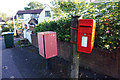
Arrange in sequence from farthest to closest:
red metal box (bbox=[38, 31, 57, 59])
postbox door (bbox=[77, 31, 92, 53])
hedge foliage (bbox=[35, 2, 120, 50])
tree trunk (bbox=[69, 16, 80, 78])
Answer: red metal box (bbox=[38, 31, 57, 59]) < hedge foliage (bbox=[35, 2, 120, 50]) < postbox door (bbox=[77, 31, 92, 53]) < tree trunk (bbox=[69, 16, 80, 78])

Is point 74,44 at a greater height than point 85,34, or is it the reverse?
point 85,34

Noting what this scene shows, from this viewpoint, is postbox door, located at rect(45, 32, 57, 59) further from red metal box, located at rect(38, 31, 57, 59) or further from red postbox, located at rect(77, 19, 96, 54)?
red postbox, located at rect(77, 19, 96, 54)

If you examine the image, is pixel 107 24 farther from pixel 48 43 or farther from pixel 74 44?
pixel 48 43

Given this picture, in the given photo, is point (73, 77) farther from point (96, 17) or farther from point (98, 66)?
point (96, 17)

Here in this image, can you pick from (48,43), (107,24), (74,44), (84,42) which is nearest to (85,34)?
(84,42)

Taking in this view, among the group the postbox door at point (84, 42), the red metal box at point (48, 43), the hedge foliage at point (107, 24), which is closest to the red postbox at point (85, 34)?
the postbox door at point (84, 42)

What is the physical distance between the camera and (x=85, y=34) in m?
2.50

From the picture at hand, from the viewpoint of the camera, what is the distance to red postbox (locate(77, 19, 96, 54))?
2.40 metres

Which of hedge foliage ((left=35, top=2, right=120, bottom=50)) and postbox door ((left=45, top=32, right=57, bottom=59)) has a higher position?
hedge foliage ((left=35, top=2, right=120, bottom=50))

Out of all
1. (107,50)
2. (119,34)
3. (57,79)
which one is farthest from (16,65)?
Answer: (119,34)

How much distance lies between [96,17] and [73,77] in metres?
2.15

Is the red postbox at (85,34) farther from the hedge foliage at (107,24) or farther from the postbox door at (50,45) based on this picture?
the postbox door at (50,45)

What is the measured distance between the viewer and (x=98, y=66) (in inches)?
144

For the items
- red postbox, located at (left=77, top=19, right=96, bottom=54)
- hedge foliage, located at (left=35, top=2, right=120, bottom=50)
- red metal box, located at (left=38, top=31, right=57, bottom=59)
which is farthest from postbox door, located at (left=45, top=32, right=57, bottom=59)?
red postbox, located at (left=77, top=19, right=96, bottom=54)
